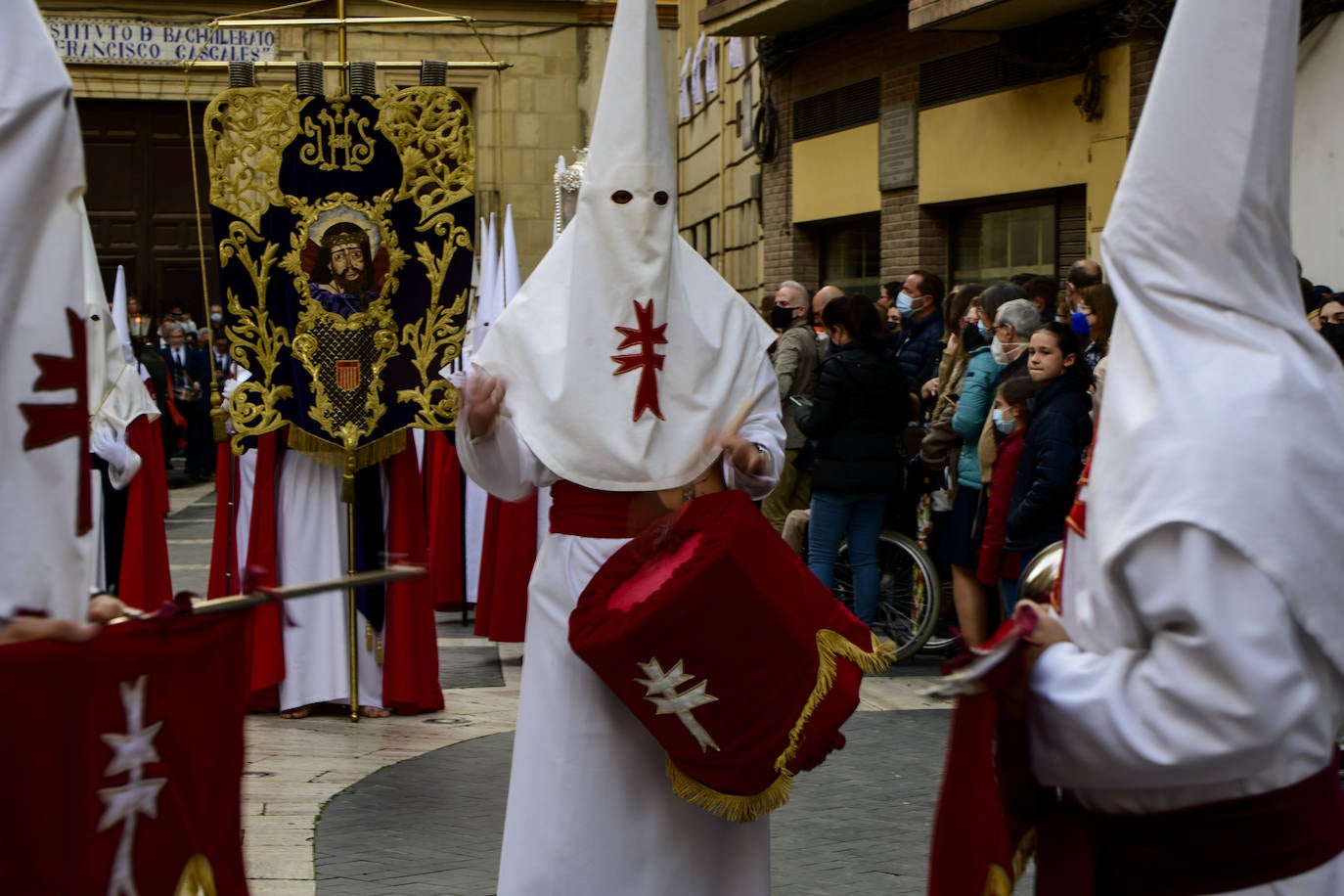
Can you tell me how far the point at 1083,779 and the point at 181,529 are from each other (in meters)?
14.7

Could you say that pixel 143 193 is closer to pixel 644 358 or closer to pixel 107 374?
pixel 107 374

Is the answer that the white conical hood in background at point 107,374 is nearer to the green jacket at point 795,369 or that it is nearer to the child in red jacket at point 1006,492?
the green jacket at point 795,369

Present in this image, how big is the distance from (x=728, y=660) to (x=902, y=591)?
5.28 m

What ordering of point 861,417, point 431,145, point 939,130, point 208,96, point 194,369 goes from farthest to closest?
point 208,96
point 194,369
point 939,130
point 861,417
point 431,145

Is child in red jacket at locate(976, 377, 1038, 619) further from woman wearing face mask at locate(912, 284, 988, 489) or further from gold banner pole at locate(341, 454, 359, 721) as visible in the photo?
gold banner pole at locate(341, 454, 359, 721)

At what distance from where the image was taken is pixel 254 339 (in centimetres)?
764

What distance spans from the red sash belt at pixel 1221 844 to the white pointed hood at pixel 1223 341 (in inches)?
9.8

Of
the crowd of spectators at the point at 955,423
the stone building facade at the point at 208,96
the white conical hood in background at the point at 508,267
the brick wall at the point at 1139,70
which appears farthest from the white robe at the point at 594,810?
the stone building facade at the point at 208,96

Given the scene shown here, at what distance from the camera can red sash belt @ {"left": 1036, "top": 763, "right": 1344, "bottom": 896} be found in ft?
8.16

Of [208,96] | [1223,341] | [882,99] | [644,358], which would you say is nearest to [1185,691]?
[1223,341]

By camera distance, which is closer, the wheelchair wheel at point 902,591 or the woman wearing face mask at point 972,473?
the woman wearing face mask at point 972,473

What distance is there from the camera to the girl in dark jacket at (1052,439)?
7086 millimetres

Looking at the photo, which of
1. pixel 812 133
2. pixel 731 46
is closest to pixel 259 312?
pixel 812 133

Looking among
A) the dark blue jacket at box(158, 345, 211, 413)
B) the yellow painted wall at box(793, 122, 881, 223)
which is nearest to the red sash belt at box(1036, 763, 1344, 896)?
the yellow painted wall at box(793, 122, 881, 223)
